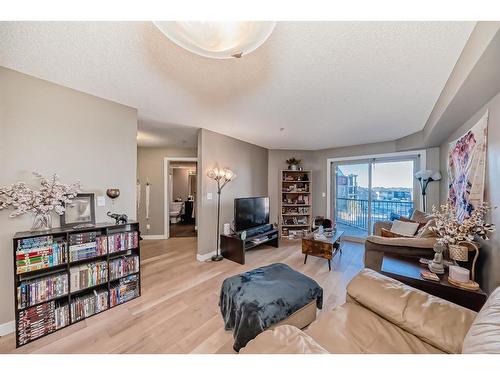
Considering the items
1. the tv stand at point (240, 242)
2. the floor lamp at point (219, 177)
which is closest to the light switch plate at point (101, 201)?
the floor lamp at point (219, 177)

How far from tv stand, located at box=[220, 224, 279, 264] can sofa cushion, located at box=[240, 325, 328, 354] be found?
226 cm

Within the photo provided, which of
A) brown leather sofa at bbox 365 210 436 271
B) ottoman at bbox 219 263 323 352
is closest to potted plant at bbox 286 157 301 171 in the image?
brown leather sofa at bbox 365 210 436 271

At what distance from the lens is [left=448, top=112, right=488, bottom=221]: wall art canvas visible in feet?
5.90

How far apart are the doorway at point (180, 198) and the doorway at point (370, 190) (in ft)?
12.9

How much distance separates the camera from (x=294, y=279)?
68.7 inches

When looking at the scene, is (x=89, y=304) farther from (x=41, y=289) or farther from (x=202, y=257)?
(x=202, y=257)

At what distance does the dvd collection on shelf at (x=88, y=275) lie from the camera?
69.7 inches

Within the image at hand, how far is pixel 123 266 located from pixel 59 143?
4.79ft
